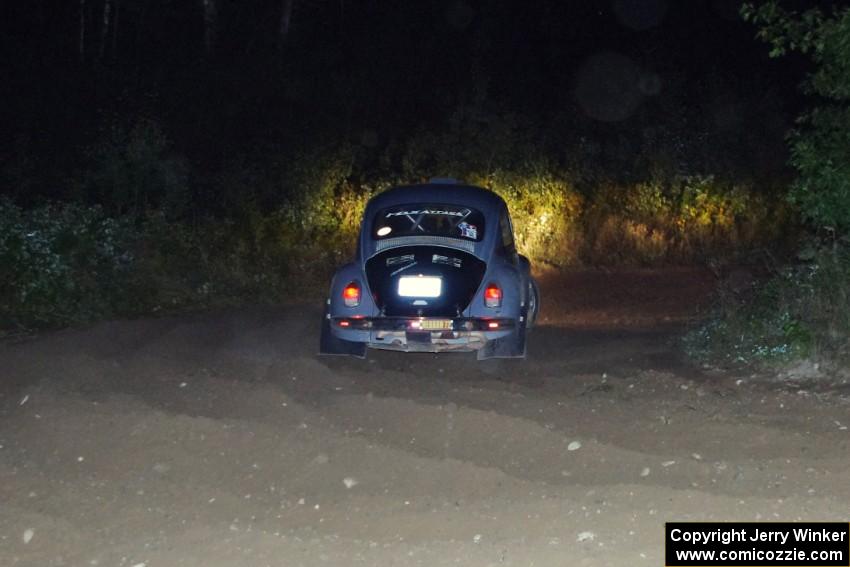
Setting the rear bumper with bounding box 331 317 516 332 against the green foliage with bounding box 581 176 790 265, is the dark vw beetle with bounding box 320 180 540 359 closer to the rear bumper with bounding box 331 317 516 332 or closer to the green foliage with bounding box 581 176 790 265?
the rear bumper with bounding box 331 317 516 332

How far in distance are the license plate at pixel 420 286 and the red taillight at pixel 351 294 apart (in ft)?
1.38

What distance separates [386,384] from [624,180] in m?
15.2

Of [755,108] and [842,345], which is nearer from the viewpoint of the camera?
[842,345]

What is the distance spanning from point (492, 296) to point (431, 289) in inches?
23.3

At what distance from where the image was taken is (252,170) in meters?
22.3

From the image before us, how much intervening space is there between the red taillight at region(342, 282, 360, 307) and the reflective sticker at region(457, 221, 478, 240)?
1.22m

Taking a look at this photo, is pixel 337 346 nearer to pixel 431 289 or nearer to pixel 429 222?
pixel 431 289

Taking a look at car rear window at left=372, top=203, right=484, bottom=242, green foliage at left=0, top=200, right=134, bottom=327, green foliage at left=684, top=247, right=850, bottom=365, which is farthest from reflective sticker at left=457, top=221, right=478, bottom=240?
green foliage at left=0, top=200, right=134, bottom=327

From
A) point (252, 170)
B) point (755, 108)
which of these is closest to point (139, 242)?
point (252, 170)

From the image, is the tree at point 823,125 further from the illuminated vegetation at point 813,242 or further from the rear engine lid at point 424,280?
the rear engine lid at point 424,280

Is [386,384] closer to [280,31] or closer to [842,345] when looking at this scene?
[842,345]

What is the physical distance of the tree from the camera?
34.8ft

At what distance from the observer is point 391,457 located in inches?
282

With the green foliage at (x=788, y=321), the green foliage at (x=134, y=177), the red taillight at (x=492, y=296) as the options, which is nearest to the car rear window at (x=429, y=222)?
the red taillight at (x=492, y=296)
